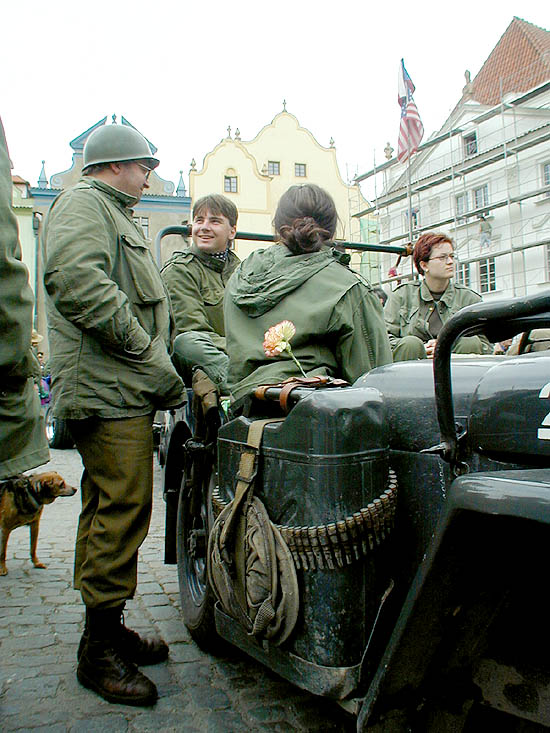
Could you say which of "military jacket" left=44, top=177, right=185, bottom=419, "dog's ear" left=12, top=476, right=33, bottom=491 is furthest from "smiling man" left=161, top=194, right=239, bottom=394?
"dog's ear" left=12, top=476, right=33, bottom=491

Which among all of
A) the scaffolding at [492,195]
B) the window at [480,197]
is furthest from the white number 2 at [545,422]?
the window at [480,197]

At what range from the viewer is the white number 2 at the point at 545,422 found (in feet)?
4.39

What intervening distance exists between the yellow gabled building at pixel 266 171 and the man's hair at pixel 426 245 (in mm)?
27754

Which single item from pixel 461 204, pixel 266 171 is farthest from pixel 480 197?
pixel 266 171

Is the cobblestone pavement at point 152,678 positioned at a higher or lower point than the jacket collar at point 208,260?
lower

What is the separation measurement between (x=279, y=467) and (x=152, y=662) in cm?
152

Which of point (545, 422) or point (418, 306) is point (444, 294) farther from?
point (545, 422)

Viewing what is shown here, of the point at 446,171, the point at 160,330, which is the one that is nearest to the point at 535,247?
the point at 446,171

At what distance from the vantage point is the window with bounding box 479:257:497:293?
21.9 metres

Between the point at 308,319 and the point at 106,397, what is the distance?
2.92 ft

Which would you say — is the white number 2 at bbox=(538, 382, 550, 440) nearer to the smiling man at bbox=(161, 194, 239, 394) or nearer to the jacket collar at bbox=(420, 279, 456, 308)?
the smiling man at bbox=(161, 194, 239, 394)

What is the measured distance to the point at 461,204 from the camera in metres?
24.1

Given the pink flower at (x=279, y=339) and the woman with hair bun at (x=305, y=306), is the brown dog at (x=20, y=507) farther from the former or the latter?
the pink flower at (x=279, y=339)

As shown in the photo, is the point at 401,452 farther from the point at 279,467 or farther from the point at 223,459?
the point at 223,459
